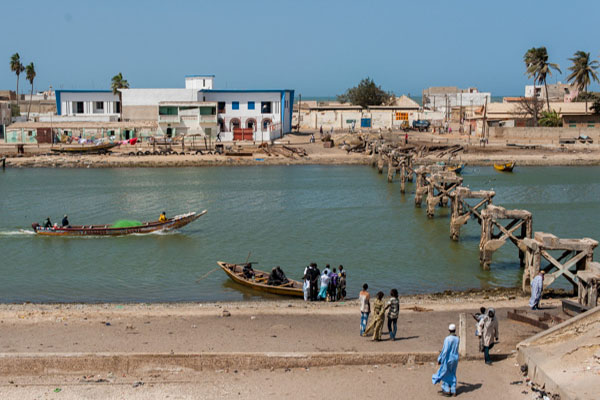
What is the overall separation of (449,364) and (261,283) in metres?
10.6

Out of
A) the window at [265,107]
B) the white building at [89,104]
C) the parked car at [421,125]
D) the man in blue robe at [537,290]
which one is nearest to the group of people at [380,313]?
the man in blue robe at [537,290]

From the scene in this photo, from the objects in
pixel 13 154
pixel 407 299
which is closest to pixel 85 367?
pixel 407 299

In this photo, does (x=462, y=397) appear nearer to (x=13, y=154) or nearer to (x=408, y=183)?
(x=408, y=183)

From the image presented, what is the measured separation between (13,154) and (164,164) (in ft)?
55.4

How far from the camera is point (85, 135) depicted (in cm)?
7638

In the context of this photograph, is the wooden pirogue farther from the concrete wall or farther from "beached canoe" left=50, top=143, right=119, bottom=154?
the concrete wall

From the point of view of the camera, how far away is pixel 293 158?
228ft

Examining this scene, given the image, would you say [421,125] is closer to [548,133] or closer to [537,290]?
[548,133]

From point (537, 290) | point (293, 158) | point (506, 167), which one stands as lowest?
point (537, 290)

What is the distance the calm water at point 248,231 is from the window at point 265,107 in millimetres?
21888

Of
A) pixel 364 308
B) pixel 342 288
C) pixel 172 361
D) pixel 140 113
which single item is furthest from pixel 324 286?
pixel 140 113

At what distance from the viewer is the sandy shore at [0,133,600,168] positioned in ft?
219

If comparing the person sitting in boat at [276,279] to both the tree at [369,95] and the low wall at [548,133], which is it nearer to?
the low wall at [548,133]

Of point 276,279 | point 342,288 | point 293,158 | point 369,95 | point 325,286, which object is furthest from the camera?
point 369,95
